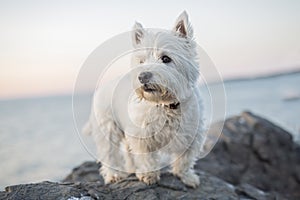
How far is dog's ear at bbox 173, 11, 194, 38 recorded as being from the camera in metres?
3.99

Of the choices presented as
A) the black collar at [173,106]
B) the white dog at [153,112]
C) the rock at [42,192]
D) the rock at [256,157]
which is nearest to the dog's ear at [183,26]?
the white dog at [153,112]

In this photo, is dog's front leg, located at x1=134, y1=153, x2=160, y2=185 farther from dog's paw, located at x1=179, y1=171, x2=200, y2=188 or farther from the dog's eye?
the dog's eye

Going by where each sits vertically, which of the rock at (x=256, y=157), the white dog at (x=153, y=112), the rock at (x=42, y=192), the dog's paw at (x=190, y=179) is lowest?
the rock at (x=256, y=157)

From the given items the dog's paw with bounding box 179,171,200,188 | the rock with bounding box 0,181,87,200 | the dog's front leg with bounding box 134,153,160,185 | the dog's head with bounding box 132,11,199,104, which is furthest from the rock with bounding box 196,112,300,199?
the rock with bounding box 0,181,87,200

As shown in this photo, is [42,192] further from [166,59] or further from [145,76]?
[166,59]

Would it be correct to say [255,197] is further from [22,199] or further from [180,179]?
[22,199]

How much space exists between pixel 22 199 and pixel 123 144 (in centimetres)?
175

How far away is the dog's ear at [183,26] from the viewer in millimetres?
3992

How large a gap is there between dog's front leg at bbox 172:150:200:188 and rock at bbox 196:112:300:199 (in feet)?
7.89

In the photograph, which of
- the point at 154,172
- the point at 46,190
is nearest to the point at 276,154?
the point at 154,172

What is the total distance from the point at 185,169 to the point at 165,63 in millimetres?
1862

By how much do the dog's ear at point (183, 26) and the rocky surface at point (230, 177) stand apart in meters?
2.10

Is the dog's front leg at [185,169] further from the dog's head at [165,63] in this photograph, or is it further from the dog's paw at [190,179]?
the dog's head at [165,63]

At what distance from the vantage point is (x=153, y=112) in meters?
4.20
